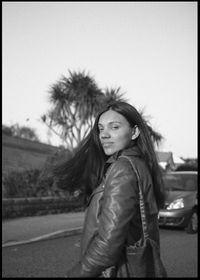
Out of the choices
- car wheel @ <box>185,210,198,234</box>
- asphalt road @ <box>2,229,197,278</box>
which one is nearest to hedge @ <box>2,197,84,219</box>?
asphalt road @ <box>2,229,197,278</box>

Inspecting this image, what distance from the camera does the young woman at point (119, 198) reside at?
69.6 inches

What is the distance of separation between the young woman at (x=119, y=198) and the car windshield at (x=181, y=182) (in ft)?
28.4

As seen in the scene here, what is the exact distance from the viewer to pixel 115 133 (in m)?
2.15

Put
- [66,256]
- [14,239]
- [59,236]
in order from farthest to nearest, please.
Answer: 1. [59,236]
2. [14,239]
3. [66,256]

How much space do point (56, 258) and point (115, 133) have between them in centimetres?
463

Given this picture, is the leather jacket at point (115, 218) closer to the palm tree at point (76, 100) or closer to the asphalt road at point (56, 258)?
the asphalt road at point (56, 258)

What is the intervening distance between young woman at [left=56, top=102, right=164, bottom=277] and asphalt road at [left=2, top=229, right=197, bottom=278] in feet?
11.7

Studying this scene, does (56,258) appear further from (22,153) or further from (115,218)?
(22,153)

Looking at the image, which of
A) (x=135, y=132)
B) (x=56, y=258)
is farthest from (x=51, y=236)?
(x=135, y=132)

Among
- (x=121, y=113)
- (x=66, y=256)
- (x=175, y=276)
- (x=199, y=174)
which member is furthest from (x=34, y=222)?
(x=121, y=113)

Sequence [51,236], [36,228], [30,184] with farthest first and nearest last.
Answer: [30,184], [36,228], [51,236]

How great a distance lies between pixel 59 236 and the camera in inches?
336

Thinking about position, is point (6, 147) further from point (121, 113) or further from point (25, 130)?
point (25, 130)

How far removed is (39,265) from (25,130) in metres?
64.3
